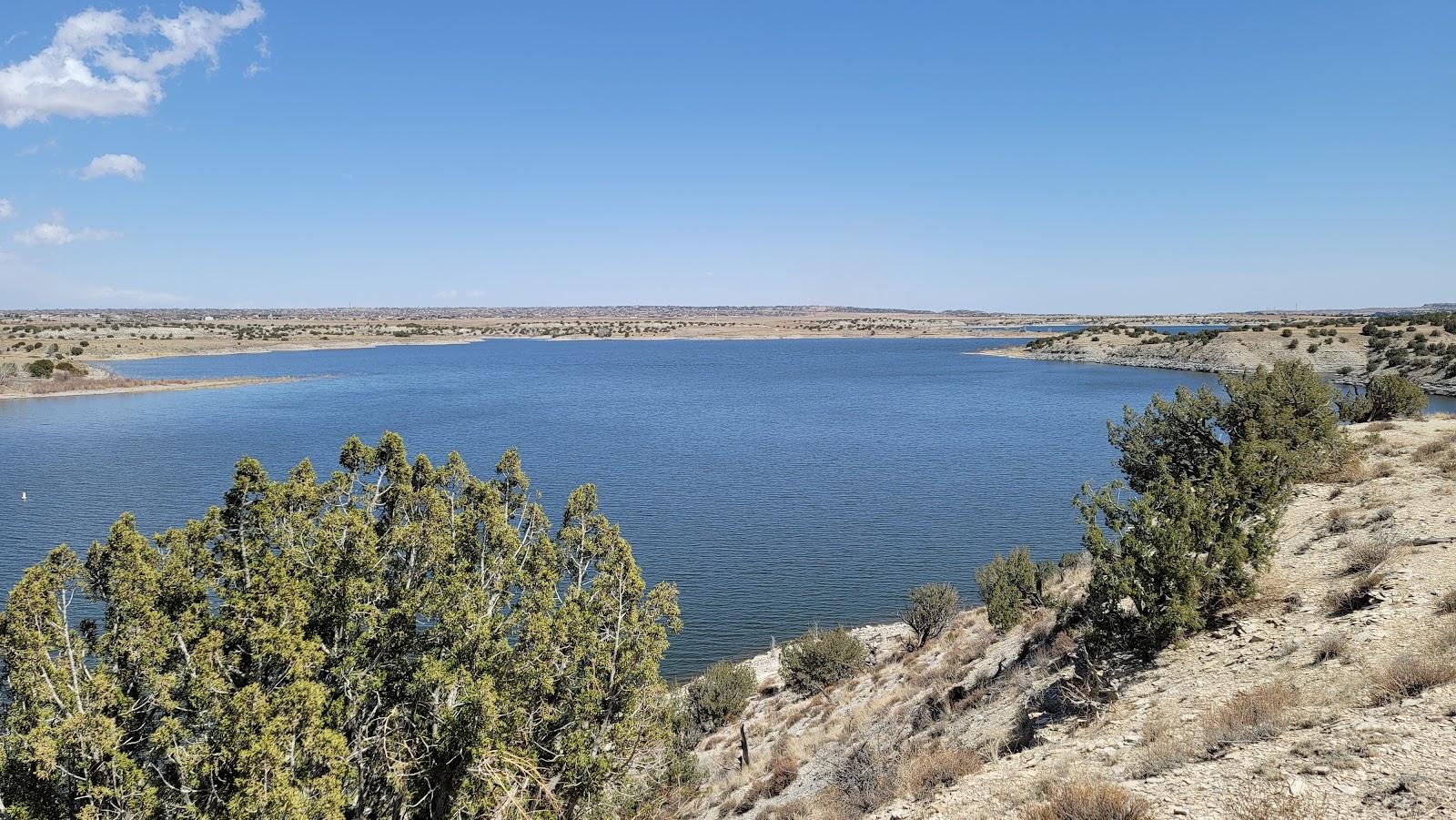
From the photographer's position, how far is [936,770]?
39.1 ft

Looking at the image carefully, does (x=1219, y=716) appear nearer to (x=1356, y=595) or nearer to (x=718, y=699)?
(x=1356, y=595)

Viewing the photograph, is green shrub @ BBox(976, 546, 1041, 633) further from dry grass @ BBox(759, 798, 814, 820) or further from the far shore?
the far shore

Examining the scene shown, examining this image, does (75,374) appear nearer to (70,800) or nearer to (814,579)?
(814,579)

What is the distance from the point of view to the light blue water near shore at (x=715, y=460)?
105 feet

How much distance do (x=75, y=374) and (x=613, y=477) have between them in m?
83.0

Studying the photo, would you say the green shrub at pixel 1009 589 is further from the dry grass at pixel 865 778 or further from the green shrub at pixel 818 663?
the dry grass at pixel 865 778

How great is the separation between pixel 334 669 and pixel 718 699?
12638 millimetres

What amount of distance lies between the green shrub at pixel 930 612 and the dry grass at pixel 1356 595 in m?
11.6

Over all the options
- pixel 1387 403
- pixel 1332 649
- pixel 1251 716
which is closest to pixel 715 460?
pixel 1387 403

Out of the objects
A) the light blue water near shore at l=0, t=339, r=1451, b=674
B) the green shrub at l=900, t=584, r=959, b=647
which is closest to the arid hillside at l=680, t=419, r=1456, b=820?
the green shrub at l=900, t=584, r=959, b=647

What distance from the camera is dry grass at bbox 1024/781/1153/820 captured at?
8531 millimetres

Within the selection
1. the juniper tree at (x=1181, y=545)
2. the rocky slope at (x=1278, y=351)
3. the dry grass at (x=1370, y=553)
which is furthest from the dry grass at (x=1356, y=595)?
the rocky slope at (x=1278, y=351)

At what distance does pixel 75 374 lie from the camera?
9256 centimetres

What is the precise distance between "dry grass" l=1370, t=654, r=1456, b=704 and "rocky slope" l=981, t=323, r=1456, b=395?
64269mm
